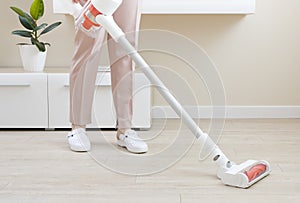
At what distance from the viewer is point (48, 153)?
1.93 meters

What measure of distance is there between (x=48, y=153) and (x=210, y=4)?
104cm

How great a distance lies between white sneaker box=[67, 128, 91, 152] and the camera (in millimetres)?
1938

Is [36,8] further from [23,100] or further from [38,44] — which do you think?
[23,100]

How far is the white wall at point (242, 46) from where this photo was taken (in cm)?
275

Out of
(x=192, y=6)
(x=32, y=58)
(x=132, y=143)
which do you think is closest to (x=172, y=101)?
(x=132, y=143)

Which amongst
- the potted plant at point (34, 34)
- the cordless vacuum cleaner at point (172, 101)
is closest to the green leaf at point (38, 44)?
the potted plant at point (34, 34)

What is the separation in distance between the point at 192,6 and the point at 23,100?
0.89 meters

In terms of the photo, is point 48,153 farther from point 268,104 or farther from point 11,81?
point 268,104

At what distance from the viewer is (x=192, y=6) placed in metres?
2.41

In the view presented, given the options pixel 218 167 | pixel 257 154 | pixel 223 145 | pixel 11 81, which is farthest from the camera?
pixel 11 81

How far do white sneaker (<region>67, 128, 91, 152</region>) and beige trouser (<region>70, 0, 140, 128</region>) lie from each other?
36 millimetres

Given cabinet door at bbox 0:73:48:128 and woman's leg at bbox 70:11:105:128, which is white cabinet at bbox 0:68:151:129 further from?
woman's leg at bbox 70:11:105:128

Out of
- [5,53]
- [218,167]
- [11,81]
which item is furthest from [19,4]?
[218,167]

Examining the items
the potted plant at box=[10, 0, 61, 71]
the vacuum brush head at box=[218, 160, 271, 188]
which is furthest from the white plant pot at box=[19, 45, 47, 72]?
the vacuum brush head at box=[218, 160, 271, 188]
